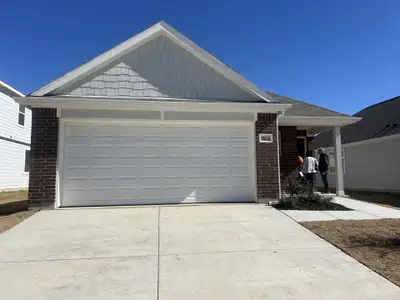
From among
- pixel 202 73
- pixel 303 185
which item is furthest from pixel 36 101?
pixel 303 185

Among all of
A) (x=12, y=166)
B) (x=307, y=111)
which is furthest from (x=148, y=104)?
(x=12, y=166)

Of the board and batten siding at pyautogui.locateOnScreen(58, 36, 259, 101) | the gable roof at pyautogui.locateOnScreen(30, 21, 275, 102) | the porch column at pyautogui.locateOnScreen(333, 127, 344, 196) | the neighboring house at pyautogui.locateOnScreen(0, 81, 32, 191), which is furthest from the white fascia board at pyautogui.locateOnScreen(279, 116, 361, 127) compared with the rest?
the neighboring house at pyautogui.locateOnScreen(0, 81, 32, 191)

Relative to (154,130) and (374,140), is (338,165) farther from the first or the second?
(154,130)

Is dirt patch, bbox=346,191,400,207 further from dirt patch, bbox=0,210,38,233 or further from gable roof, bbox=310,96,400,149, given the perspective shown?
dirt patch, bbox=0,210,38,233

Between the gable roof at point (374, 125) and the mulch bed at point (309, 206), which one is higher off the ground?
the gable roof at point (374, 125)

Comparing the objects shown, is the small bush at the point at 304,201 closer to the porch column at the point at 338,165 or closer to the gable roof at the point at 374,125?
the porch column at the point at 338,165

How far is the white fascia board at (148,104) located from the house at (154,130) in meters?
0.03

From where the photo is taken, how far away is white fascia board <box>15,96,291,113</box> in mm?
8273

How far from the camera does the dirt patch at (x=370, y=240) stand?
420cm

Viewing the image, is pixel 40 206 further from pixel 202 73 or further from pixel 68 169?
pixel 202 73

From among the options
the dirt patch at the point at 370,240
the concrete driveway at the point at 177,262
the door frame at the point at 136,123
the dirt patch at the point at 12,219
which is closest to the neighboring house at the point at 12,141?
the door frame at the point at 136,123

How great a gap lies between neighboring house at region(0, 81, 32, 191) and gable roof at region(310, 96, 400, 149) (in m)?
17.5

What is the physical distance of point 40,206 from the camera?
8102 mm

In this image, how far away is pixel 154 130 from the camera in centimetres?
907
